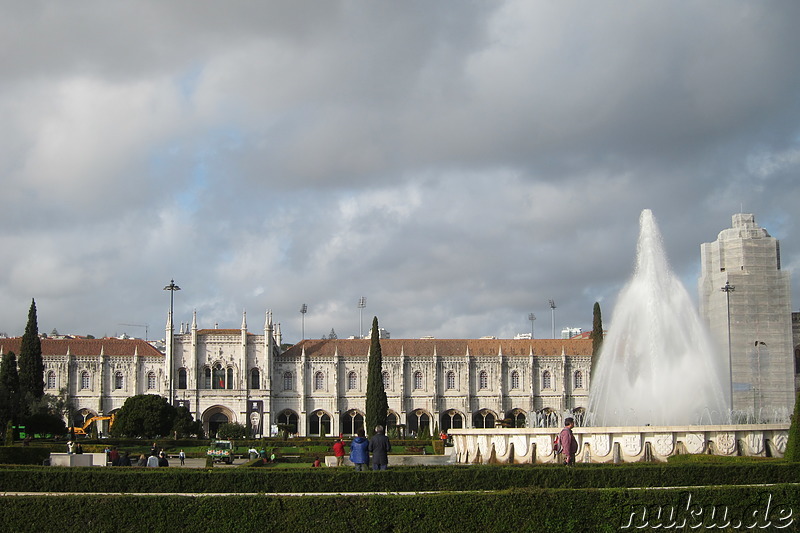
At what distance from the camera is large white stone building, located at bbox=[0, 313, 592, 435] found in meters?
75.6

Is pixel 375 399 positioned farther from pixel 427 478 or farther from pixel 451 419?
pixel 427 478

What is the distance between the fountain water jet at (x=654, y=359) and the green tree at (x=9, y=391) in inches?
1366

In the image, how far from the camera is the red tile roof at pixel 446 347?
78312 millimetres

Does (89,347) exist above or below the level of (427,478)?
above

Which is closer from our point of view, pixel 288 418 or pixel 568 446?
pixel 568 446

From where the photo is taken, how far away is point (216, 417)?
75688mm

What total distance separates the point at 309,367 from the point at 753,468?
59544 mm

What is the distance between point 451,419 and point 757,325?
25553 mm

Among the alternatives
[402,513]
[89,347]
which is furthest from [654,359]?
[89,347]

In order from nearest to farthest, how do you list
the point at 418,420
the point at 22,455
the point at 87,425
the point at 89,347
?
the point at 22,455, the point at 87,425, the point at 418,420, the point at 89,347

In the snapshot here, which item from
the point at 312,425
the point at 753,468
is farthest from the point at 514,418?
the point at 753,468

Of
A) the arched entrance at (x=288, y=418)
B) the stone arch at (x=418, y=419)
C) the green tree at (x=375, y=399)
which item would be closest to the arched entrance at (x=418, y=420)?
the stone arch at (x=418, y=419)

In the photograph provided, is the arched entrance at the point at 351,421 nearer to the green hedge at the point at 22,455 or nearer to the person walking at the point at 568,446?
the green hedge at the point at 22,455

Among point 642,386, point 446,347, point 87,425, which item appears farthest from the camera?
point 446,347
